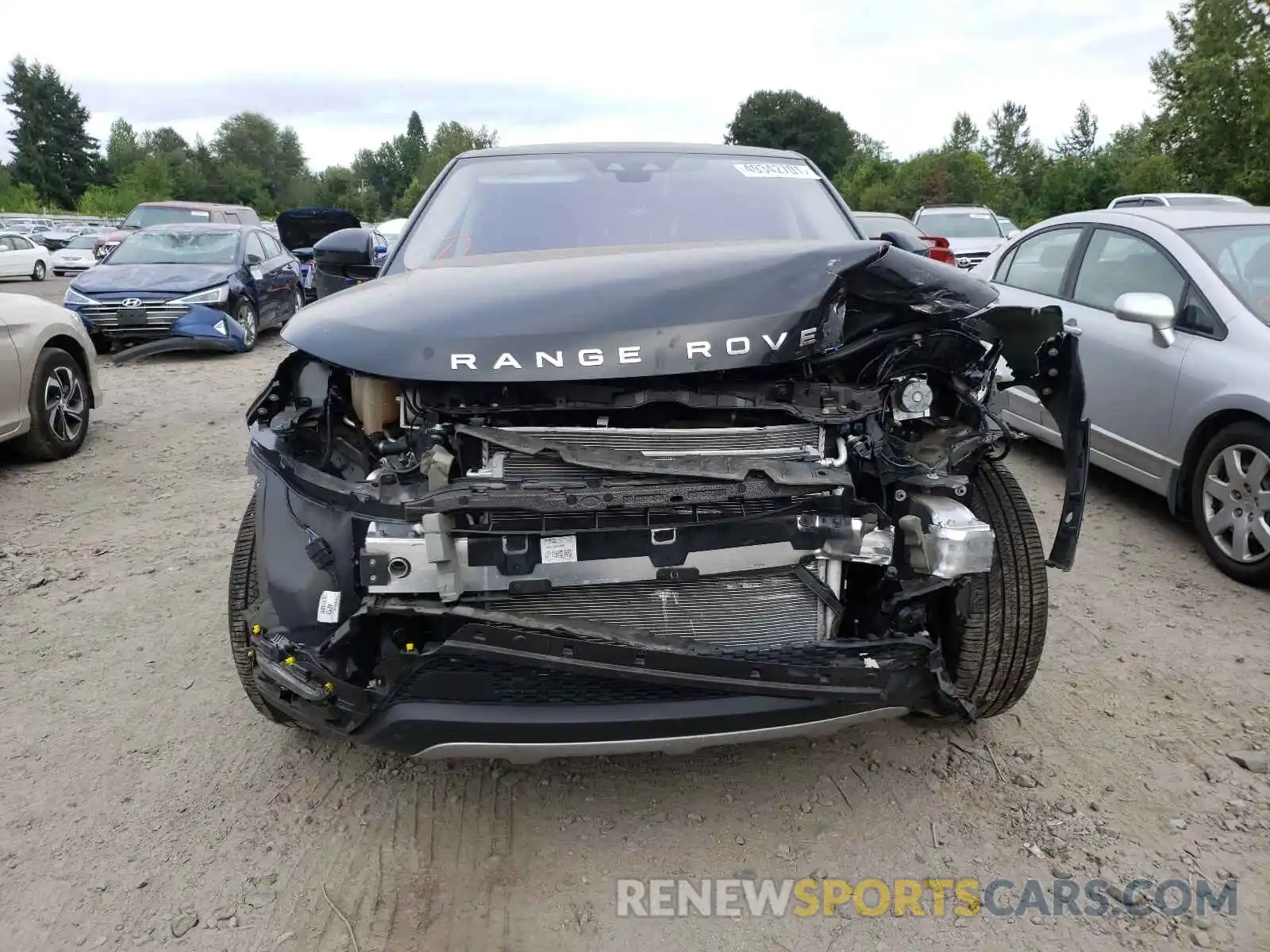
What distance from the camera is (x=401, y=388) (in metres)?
2.37

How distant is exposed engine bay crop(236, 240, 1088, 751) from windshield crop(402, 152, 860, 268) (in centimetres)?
104

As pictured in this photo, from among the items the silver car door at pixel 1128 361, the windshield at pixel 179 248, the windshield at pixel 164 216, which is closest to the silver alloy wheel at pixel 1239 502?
the silver car door at pixel 1128 361

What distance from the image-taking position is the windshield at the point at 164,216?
1625cm

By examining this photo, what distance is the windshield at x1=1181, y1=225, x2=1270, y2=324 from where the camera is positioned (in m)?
4.32

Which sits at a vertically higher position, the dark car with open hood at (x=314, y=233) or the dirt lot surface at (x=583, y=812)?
the dark car with open hood at (x=314, y=233)

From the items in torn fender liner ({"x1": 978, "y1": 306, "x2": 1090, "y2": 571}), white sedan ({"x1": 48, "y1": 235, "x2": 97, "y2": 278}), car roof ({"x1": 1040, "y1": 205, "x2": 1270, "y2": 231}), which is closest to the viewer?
torn fender liner ({"x1": 978, "y1": 306, "x2": 1090, "y2": 571})

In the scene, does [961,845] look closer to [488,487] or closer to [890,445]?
[890,445]

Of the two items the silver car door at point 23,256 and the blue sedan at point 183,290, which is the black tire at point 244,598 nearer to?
the blue sedan at point 183,290

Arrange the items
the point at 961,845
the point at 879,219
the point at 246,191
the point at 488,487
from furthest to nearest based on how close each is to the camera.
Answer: the point at 246,191, the point at 879,219, the point at 961,845, the point at 488,487

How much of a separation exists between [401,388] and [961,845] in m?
1.94

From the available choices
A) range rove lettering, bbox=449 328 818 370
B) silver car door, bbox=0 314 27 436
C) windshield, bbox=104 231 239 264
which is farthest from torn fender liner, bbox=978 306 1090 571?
windshield, bbox=104 231 239 264

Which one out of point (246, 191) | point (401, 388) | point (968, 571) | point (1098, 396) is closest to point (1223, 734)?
point (968, 571)

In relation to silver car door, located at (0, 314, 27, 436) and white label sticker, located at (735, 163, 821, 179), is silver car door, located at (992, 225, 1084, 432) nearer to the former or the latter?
white label sticker, located at (735, 163, 821, 179)

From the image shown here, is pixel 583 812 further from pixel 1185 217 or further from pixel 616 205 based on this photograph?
pixel 1185 217
